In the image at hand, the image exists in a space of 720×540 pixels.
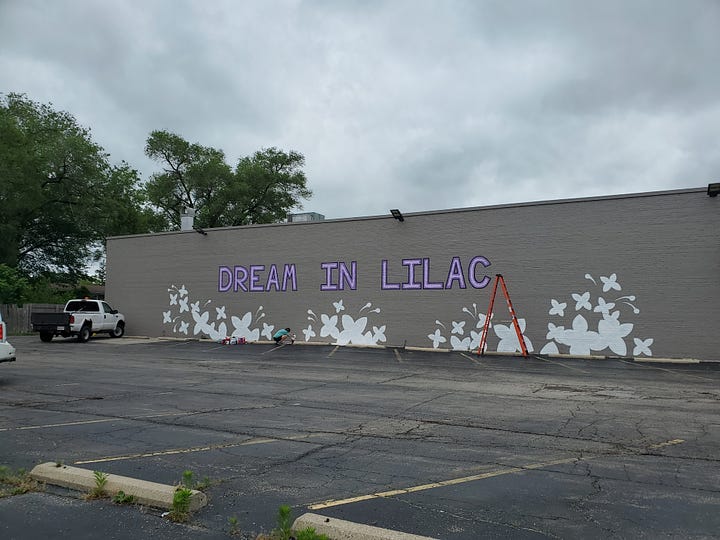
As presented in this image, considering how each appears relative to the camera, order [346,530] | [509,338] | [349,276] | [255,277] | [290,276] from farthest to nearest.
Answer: [255,277] < [290,276] < [349,276] < [509,338] < [346,530]

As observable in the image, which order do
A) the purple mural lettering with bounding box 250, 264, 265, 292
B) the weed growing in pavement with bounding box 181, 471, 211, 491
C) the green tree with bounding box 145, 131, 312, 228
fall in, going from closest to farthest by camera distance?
the weed growing in pavement with bounding box 181, 471, 211, 491
the purple mural lettering with bounding box 250, 264, 265, 292
the green tree with bounding box 145, 131, 312, 228

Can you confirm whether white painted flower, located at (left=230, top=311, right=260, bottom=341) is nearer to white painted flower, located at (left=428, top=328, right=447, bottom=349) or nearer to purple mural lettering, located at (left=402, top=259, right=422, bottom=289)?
purple mural lettering, located at (left=402, top=259, right=422, bottom=289)

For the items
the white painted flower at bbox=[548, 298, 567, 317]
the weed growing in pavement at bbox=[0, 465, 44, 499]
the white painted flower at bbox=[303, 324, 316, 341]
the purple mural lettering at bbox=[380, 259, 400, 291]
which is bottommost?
the weed growing in pavement at bbox=[0, 465, 44, 499]

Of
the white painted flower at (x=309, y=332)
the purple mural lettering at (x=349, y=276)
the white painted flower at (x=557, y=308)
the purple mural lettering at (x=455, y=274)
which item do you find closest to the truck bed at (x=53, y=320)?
the white painted flower at (x=309, y=332)

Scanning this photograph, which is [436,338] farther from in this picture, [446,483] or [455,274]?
[446,483]

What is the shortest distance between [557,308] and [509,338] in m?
2.16

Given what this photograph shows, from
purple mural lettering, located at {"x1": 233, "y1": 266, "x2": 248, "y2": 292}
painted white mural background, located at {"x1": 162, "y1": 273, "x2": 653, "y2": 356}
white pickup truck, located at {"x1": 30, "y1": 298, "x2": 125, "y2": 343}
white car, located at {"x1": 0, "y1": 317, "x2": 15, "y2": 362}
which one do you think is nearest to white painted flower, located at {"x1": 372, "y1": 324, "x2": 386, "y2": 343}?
painted white mural background, located at {"x1": 162, "y1": 273, "x2": 653, "y2": 356}

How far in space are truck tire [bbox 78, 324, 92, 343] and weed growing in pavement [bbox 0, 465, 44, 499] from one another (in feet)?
76.0

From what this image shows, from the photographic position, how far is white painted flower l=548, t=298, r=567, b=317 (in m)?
20.7

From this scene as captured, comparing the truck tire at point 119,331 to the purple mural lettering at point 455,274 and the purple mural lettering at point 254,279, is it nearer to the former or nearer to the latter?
the purple mural lettering at point 254,279

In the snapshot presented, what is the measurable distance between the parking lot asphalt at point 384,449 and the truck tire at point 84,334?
1305 cm

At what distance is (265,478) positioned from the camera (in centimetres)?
546

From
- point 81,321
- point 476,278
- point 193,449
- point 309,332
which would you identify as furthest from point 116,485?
point 81,321

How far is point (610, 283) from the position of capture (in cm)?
2006
